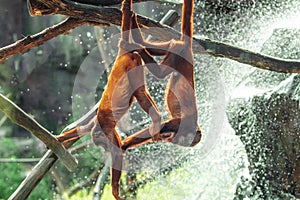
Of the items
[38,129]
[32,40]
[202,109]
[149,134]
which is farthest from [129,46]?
[202,109]

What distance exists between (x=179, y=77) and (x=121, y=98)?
4.1 inches

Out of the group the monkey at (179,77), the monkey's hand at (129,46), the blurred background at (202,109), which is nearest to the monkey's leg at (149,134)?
the monkey at (179,77)

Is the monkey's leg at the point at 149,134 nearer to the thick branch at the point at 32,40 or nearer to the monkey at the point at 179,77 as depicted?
the monkey at the point at 179,77

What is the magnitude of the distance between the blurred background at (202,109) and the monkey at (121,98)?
1.26ft

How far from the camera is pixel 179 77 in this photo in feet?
2.91

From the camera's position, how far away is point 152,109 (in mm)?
884

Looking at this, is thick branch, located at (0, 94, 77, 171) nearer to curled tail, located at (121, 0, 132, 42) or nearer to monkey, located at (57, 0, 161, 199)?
monkey, located at (57, 0, 161, 199)

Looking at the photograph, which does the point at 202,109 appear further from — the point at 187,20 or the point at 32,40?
the point at 187,20

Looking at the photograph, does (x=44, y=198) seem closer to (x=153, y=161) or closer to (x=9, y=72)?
(x=9, y=72)

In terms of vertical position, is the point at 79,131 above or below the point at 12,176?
above

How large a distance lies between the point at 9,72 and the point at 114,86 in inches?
133

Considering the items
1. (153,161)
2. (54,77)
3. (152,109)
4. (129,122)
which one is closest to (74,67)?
(54,77)

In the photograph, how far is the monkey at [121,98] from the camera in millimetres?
857

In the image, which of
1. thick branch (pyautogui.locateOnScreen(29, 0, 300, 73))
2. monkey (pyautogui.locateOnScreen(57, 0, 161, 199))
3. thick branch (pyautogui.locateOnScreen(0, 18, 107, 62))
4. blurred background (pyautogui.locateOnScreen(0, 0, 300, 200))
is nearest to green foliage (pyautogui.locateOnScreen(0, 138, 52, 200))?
blurred background (pyautogui.locateOnScreen(0, 0, 300, 200))
